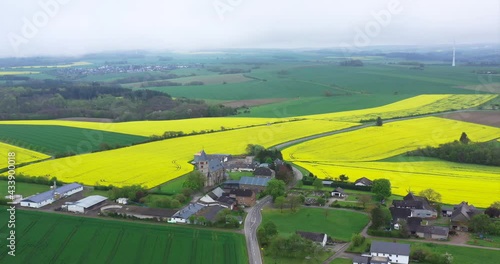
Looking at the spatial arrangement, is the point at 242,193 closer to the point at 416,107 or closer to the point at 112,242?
the point at 112,242

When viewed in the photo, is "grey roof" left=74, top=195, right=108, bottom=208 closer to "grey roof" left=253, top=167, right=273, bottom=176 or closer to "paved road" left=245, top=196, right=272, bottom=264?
"paved road" left=245, top=196, right=272, bottom=264

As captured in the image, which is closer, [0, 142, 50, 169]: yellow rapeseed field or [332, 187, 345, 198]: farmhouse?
Answer: [332, 187, 345, 198]: farmhouse

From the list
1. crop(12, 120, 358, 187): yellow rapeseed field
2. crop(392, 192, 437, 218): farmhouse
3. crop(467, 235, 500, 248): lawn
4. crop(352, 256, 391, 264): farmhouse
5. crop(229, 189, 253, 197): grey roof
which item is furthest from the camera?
crop(12, 120, 358, 187): yellow rapeseed field

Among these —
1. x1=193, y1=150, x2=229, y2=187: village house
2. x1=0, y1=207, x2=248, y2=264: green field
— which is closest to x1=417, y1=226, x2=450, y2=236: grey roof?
x1=0, y1=207, x2=248, y2=264: green field

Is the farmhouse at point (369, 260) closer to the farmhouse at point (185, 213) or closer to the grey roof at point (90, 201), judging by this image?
the farmhouse at point (185, 213)

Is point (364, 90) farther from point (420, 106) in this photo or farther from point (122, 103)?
point (122, 103)
